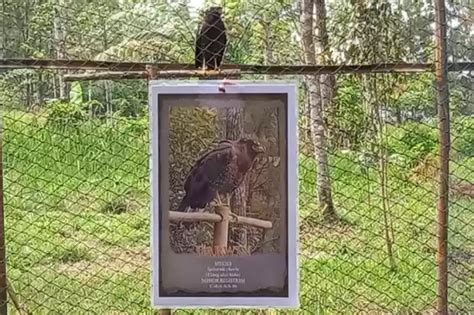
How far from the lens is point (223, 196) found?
222 centimetres

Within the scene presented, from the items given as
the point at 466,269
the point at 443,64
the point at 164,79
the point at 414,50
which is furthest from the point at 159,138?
the point at 414,50

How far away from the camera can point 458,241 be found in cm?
300

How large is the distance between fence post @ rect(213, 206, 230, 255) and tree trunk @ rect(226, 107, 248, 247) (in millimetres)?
21

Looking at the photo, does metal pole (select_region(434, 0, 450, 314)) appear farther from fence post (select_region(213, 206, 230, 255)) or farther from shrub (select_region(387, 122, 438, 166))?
shrub (select_region(387, 122, 438, 166))

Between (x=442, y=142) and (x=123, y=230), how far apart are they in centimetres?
166

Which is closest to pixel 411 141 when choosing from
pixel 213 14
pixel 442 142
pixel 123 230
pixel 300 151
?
pixel 300 151

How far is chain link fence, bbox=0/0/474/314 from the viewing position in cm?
319

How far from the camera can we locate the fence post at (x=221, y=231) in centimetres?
221

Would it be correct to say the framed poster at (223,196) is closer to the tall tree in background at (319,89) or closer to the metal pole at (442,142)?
the metal pole at (442,142)

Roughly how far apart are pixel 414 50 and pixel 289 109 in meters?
1.36

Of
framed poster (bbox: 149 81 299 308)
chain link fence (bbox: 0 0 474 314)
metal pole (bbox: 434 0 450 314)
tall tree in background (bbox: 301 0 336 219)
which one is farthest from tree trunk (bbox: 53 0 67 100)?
metal pole (bbox: 434 0 450 314)

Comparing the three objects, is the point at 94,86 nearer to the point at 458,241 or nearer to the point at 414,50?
the point at 414,50

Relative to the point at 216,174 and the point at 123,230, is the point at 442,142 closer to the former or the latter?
the point at 216,174

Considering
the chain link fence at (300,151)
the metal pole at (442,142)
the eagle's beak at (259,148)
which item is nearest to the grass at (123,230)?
the chain link fence at (300,151)
